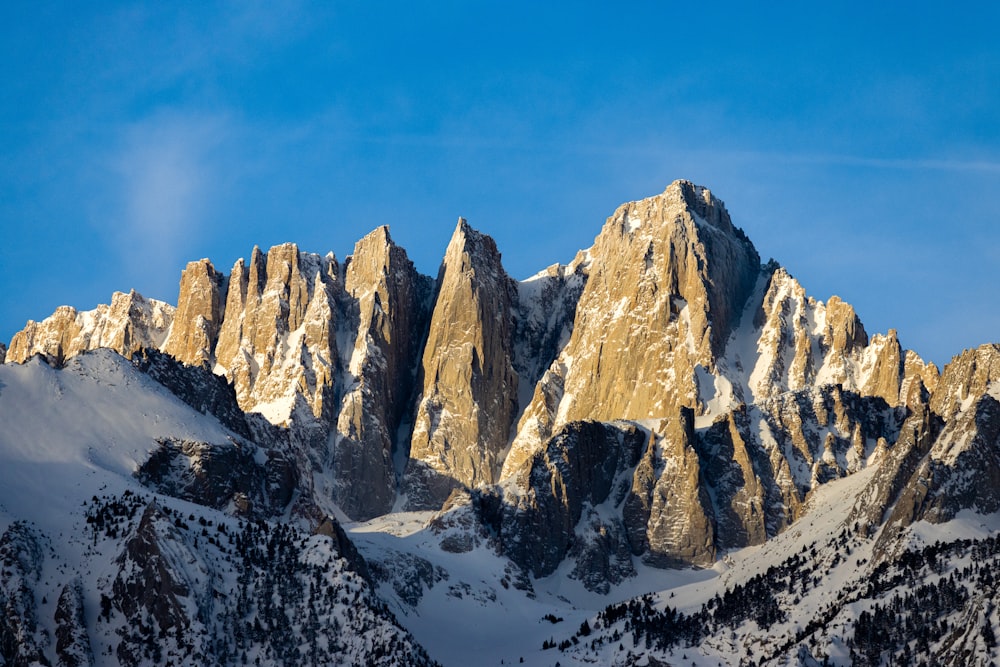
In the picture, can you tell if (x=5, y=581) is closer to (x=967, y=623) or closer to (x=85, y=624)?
(x=85, y=624)

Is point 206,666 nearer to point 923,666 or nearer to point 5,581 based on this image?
point 5,581

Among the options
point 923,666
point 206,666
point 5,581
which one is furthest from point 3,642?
point 923,666

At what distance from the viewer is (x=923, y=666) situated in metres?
199

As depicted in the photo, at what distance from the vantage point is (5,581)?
19850 cm

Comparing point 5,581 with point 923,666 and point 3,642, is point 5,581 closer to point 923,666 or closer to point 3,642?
point 3,642

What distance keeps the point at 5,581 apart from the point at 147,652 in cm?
1671

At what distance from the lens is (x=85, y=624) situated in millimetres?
198750

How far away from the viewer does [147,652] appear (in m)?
198

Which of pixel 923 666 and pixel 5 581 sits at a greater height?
pixel 5 581

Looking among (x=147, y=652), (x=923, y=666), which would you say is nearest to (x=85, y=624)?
(x=147, y=652)

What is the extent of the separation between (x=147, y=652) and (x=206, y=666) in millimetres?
6322

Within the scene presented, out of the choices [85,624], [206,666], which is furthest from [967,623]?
[85,624]

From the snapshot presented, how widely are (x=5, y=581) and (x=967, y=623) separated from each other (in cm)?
10025

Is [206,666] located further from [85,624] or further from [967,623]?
[967,623]
